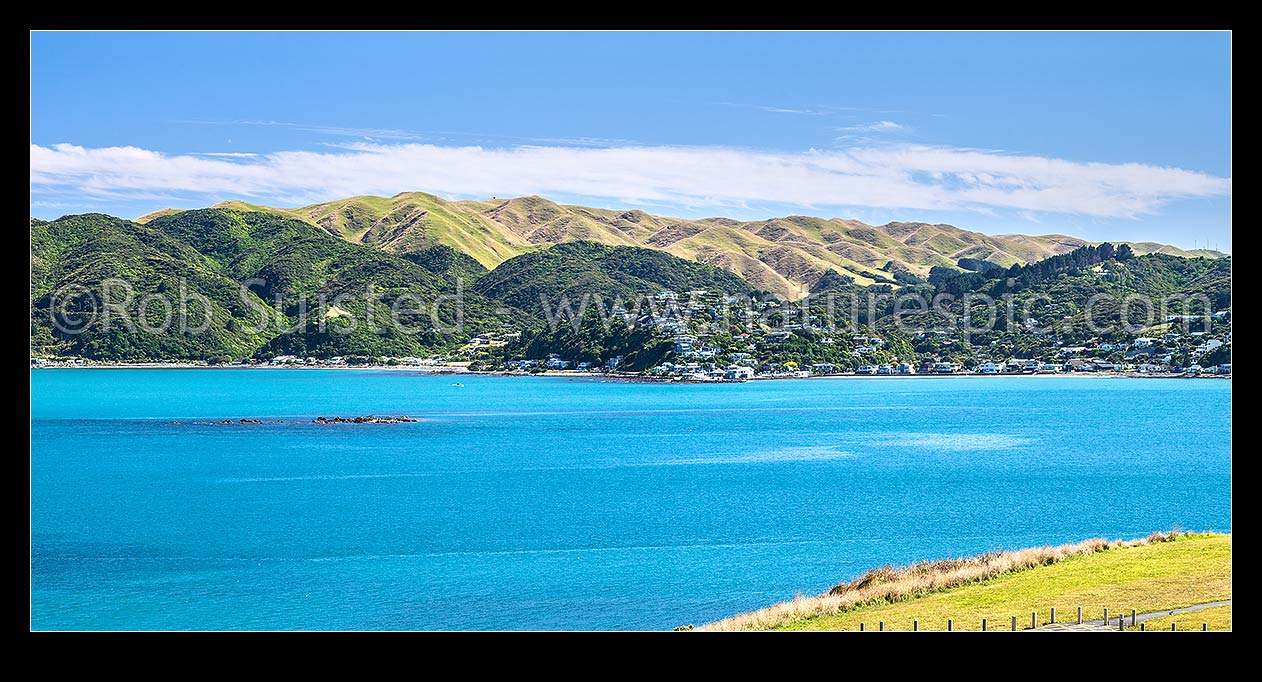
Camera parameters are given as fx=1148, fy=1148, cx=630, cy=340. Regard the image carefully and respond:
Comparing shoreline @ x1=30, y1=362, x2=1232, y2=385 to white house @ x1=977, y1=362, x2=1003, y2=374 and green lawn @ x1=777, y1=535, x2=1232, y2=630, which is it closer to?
white house @ x1=977, y1=362, x2=1003, y2=374

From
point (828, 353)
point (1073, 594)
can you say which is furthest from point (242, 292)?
point (1073, 594)

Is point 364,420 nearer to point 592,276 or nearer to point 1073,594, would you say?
point 1073,594

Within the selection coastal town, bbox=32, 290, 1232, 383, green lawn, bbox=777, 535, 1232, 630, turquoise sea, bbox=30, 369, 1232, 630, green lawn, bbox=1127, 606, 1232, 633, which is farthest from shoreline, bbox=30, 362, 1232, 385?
green lawn, bbox=1127, 606, 1232, 633

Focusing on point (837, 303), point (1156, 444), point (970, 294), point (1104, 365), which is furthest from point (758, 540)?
point (837, 303)

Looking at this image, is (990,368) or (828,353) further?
(828,353)

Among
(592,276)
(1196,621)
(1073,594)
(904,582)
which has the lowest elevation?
(904,582)

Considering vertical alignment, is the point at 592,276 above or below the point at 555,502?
above

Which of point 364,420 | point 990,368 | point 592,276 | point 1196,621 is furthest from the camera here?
point 592,276
